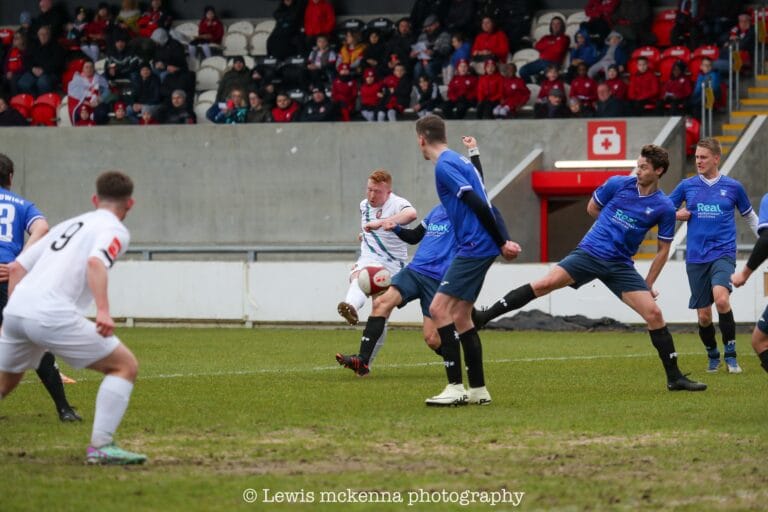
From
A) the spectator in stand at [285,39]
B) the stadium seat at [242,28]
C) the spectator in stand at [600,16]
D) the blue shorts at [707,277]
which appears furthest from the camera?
the stadium seat at [242,28]

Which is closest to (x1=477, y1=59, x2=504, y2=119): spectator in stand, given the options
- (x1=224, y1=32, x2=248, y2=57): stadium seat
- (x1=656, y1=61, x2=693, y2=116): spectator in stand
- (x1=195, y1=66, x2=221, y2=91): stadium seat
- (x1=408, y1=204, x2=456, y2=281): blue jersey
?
(x1=656, y1=61, x2=693, y2=116): spectator in stand

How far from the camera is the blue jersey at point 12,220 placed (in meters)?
10.5

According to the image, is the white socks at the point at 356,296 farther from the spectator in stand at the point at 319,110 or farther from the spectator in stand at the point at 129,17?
the spectator in stand at the point at 129,17

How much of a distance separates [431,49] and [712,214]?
15093 mm

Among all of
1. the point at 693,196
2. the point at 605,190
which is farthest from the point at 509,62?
the point at 605,190

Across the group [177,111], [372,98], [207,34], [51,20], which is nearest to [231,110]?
[177,111]

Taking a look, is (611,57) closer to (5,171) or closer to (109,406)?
(5,171)

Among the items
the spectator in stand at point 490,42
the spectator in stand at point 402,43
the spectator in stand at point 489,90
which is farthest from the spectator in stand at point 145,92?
the spectator in stand at point 489,90

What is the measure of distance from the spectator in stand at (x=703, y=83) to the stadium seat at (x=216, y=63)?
10.5m

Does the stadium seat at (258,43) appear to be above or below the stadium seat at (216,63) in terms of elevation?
above

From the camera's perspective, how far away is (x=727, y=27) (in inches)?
1062

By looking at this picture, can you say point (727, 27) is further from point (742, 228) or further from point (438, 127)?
point (438, 127)

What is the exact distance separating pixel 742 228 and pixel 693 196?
9.90m

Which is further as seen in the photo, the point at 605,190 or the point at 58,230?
the point at 605,190
